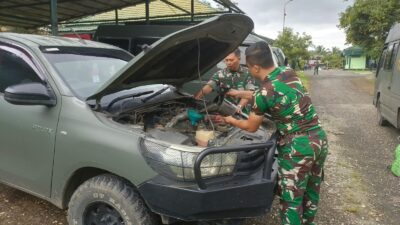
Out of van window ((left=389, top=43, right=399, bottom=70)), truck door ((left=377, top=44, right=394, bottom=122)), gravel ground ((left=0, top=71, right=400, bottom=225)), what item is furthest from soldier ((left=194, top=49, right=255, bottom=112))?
van window ((left=389, top=43, right=399, bottom=70))

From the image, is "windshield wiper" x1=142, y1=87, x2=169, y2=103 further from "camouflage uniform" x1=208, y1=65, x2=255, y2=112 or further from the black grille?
the black grille

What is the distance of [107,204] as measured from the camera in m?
3.05

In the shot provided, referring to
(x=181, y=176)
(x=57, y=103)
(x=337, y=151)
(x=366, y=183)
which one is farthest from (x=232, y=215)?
(x=337, y=151)

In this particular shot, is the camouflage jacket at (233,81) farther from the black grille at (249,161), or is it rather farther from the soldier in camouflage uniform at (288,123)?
the black grille at (249,161)

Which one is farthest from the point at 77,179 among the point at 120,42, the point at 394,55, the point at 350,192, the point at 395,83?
the point at 394,55

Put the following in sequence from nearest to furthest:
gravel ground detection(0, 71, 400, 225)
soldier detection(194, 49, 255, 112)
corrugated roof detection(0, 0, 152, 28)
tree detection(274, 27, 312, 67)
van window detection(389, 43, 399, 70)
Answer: gravel ground detection(0, 71, 400, 225) < soldier detection(194, 49, 255, 112) < van window detection(389, 43, 399, 70) < corrugated roof detection(0, 0, 152, 28) < tree detection(274, 27, 312, 67)

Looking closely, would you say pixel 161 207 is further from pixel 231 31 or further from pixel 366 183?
pixel 366 183

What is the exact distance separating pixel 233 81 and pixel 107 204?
2.88 meters

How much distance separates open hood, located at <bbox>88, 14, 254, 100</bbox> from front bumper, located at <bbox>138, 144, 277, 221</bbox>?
34.4 inches

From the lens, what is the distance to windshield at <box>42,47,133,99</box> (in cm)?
356

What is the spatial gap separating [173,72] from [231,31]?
2.65 feet

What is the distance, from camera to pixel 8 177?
374cm

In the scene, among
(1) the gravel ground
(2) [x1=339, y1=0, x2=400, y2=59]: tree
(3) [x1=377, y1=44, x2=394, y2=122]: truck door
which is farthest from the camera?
(2) [x1=339, y1=0, x2=400, y2=59]: tree

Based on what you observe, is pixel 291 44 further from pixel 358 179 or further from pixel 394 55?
pixel 358 179
